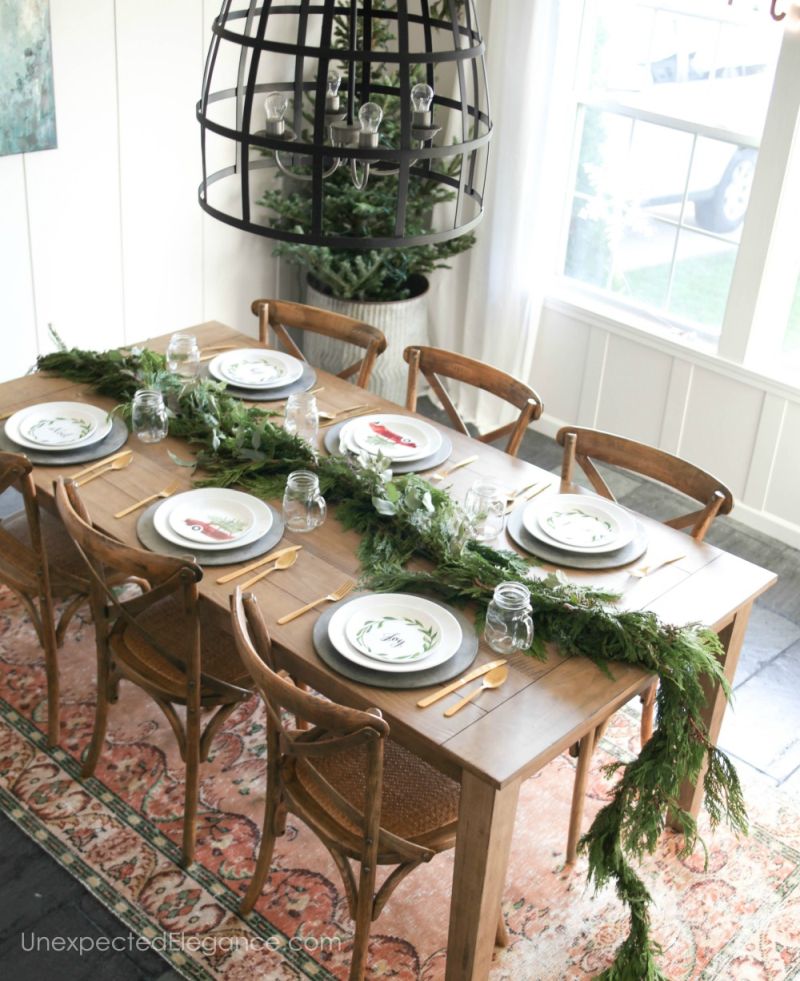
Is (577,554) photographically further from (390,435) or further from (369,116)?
(369,116)

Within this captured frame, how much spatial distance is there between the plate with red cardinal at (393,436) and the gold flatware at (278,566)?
1.45ft

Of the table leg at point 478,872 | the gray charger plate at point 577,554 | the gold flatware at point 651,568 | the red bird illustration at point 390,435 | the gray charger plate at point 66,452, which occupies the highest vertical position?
the red bird illustration at point 390,435

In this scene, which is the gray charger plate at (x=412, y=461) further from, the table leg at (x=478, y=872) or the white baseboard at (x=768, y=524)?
the white baseboard at (x=768, y=524)

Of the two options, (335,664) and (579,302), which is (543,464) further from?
(335,664)

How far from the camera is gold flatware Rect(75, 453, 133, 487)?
2.66 meters

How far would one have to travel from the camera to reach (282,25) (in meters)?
4.16

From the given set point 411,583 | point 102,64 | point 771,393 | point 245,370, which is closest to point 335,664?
point 411,583

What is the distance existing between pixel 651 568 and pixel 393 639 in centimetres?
62

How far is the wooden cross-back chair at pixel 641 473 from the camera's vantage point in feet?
8.46

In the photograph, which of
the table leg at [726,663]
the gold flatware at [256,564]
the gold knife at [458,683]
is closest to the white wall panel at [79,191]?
the gold flatware at [256,564]

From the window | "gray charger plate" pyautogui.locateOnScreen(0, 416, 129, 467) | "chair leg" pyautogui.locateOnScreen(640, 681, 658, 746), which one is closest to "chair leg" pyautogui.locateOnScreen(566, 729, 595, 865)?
"chair leg" pyautogui.locateOnScreen(640, 681, 658, 746)

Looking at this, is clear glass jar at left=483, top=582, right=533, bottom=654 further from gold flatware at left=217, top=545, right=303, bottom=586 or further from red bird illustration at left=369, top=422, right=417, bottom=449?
red bird illustration at left=369, top=422, right=417, bottom=449

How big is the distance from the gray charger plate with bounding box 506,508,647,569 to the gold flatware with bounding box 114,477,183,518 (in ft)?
2.50

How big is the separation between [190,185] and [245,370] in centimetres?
131
